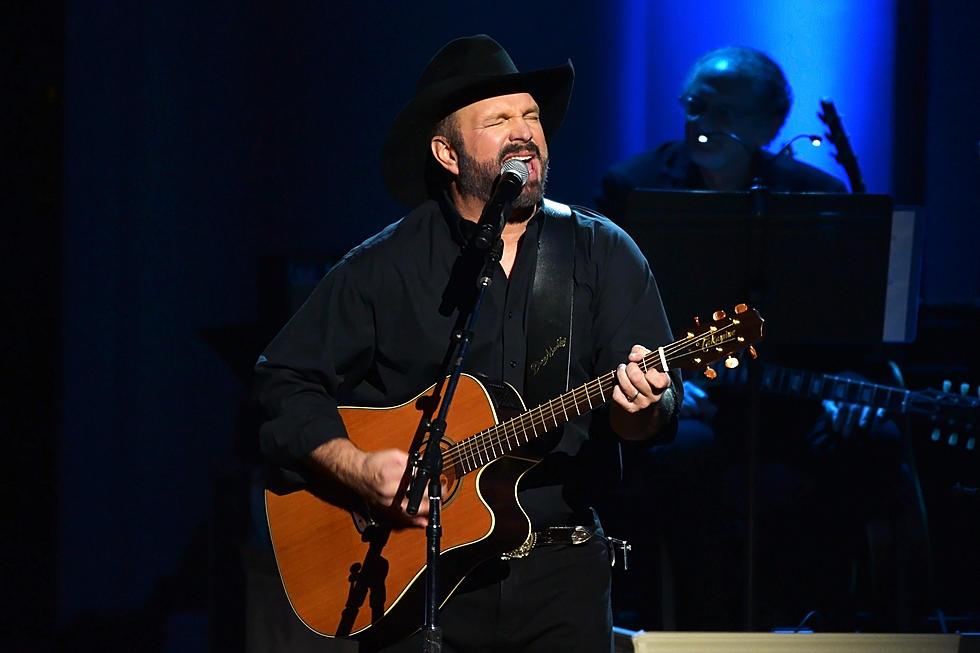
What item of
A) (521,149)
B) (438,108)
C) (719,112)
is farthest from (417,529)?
(719,112)

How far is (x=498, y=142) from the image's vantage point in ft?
9.80

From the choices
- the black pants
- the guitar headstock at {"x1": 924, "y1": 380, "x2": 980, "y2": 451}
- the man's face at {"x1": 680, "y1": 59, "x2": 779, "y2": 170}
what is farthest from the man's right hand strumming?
the man's face at {"x1": 680, "y1": 59, "x2": 779, "y2": 170}

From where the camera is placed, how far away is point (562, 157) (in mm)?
6277

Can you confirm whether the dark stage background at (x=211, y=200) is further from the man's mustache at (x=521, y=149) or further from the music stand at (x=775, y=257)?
the man's mustache at (x=521, y=149)

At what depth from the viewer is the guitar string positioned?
2697 millimetres

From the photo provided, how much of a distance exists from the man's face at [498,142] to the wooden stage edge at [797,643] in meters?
1.08

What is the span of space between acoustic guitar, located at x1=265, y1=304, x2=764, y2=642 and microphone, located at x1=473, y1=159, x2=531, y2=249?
403mm

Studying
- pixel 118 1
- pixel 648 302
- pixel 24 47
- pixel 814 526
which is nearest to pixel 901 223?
pixel 814 526

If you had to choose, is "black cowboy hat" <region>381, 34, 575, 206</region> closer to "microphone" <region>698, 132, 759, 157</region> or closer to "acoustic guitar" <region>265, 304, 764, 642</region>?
"acoustic guitar" <region>265, 304, 764, 642</region>

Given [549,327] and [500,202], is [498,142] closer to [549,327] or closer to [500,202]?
[500,202]

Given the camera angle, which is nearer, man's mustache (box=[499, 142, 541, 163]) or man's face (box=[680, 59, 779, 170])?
man's mustache (box=[499, 142, 541, 163])

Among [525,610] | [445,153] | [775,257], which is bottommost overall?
[525,610]

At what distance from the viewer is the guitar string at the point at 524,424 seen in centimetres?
270

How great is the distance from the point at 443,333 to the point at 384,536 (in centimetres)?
50
